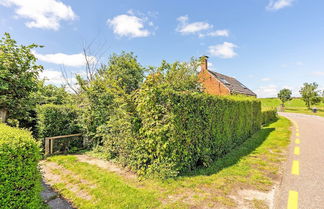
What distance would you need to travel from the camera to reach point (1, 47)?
386 cm

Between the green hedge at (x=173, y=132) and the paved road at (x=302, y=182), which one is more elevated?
the green hedge at (x=173, y=132)

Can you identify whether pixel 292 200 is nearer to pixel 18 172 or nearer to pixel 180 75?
pixel 18 172

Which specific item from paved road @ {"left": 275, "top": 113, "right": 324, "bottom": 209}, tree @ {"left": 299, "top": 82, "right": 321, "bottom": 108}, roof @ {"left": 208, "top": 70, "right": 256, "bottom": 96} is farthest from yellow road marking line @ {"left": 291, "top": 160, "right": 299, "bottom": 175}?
tree @ {"left": 299, "top": 82, "right": 321, "bottom": 108}

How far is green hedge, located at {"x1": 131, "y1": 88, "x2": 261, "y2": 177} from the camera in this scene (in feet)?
14.0

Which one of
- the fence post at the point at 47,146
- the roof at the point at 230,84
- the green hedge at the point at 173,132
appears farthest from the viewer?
the roof at the point at 230,84

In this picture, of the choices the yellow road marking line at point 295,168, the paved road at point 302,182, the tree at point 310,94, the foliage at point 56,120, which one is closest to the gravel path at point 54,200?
the paved road at point 302,182

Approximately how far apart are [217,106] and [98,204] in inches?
186

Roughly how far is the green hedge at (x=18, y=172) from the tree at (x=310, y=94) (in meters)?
55.7

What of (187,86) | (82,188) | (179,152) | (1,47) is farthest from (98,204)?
(187,86)

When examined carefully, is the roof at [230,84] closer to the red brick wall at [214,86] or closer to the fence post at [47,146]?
the red brick wall at [214,86]

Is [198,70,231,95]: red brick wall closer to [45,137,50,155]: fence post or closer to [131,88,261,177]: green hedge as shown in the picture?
[131,88,261,177]: green hedge

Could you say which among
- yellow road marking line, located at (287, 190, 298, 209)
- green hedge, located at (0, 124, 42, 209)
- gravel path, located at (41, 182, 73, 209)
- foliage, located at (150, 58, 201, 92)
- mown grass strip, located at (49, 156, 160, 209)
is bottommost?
gravel path, located at (41, 182, 73, 209)

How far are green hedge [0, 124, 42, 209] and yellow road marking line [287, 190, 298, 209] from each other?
4.53 m

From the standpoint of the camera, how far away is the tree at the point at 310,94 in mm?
39969
